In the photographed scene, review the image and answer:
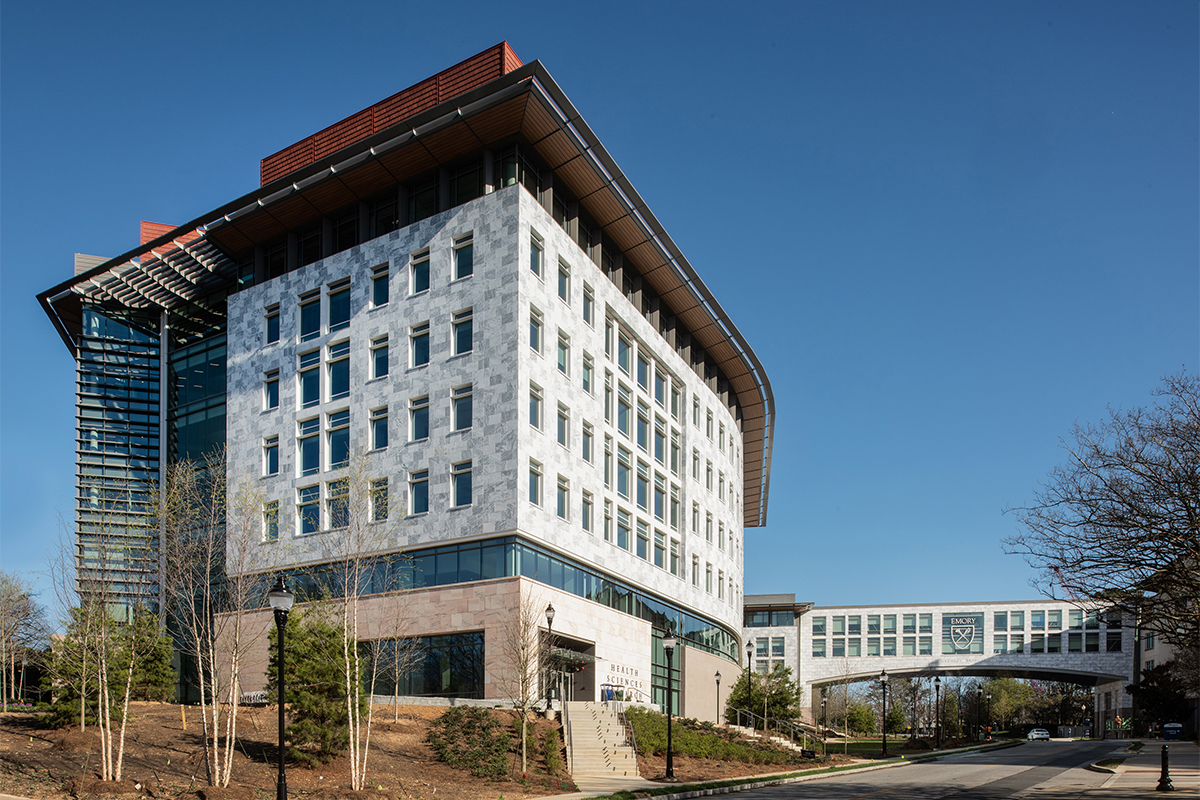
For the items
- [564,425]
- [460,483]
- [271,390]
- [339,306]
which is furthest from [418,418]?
[271,390]

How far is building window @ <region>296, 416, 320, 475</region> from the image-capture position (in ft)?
154

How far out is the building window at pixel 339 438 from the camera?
45.8 m

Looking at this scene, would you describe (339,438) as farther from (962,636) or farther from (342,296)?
(962,636)

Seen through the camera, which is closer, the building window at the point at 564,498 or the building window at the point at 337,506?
the building window at the point at 337,506

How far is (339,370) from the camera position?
46938 millimetres

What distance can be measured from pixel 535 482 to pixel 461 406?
185 inches

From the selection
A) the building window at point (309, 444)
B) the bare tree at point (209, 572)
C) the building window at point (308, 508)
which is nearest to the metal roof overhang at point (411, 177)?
the building window at point (309, 444)

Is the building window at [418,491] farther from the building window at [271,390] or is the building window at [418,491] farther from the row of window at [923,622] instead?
the row of window at [923,622]

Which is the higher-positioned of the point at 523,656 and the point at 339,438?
the point at 339,438

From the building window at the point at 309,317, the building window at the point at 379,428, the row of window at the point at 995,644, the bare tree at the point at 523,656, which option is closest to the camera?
the bare tree at the point at 523,656

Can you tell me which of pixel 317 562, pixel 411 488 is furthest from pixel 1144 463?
pixel 317 562

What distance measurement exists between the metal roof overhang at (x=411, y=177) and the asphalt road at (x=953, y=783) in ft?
94.2

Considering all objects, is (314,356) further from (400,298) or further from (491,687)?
(491,687)

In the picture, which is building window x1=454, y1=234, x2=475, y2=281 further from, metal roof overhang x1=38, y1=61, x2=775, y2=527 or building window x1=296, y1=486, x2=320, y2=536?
building window x1=296, y1=486, x2=320, y2=536
